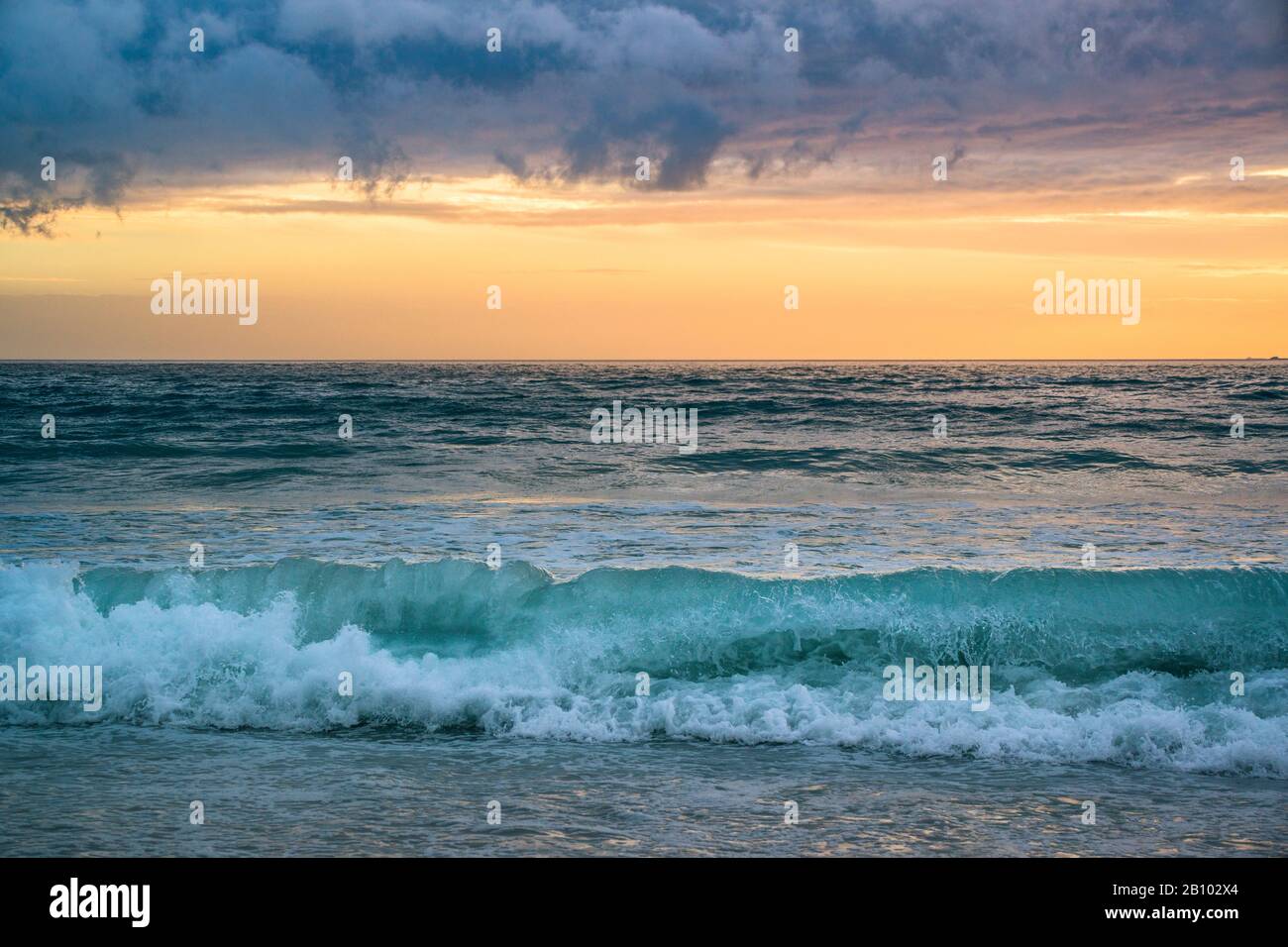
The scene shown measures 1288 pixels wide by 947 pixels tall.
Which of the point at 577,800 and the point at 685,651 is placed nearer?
the point at 577,800

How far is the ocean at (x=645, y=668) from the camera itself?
6.54 metres

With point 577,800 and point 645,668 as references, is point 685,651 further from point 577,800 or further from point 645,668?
point 577,800

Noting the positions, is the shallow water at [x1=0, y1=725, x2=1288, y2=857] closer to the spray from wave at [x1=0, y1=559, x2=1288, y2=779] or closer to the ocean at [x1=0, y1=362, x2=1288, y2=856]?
the ocean at [x1=0, y1=362, x2=1288, y2=856]

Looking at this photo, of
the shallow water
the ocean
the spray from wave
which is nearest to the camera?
the shallow water

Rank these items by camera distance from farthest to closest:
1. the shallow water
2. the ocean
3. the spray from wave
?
1. the spray from wave
2. the ocean
3. the shallow water

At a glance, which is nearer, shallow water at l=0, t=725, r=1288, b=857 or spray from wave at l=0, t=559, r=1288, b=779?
shallow water at l=0, t=725, r=1288, b=857

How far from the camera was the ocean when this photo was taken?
21.4ft

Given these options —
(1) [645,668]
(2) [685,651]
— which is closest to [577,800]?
(1) [645,668]

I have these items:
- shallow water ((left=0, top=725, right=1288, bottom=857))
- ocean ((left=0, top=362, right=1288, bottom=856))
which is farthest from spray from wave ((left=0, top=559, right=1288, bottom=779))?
shallow water ((left=0, top=725, right=1288, bottom=857))

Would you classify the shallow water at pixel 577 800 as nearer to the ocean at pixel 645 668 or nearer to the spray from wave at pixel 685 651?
the ocean at pixel 645 668

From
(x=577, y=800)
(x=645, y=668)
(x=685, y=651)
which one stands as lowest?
(x=577, y=800)

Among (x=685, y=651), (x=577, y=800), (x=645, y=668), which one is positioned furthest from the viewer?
(x=685, y=651)

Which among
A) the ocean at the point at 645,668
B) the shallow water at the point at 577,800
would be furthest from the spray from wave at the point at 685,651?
the shallow water at the point at 577,800

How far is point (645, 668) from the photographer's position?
33.2 feet
